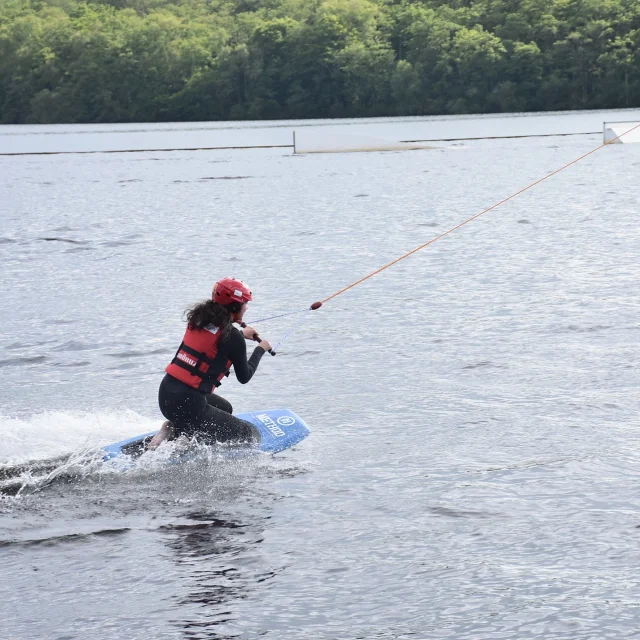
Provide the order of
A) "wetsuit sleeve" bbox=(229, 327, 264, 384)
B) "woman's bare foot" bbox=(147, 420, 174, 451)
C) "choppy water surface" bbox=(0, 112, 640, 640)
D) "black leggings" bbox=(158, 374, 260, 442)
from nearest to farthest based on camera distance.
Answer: "choppy water surface" bbox=(0, 112, 640, 640)
"wetsuit sleeve" bbox=(229, 327, 264, 384)
"black leggings" bbox=(158, 374, 260, 442)
"woman's bare foot" bbox=(147, 420, 174, 451)

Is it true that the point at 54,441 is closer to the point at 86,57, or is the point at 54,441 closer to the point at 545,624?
the point at 545,624

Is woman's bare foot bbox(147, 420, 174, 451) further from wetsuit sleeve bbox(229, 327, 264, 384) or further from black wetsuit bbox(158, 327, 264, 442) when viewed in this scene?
wetsuit sleeve bbox(229, 327, 264, 384)

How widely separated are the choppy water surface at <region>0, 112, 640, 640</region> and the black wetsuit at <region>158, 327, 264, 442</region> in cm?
30

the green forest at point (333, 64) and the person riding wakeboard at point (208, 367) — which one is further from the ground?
the green forest at point (333, 64)

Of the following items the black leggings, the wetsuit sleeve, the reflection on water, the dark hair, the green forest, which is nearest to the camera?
the reflection on water

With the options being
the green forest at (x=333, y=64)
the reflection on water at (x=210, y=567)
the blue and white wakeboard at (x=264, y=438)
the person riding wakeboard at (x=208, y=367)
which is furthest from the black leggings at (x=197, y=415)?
the green forest at (x=333, y=64)

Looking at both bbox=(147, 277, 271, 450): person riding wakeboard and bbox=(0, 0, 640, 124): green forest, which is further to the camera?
bbox=(0, 0, 640, 124): green forest

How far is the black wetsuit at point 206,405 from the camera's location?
9148 millimetres

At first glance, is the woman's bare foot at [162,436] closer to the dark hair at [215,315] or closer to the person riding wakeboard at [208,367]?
the person riding wakeboard at [208,367]

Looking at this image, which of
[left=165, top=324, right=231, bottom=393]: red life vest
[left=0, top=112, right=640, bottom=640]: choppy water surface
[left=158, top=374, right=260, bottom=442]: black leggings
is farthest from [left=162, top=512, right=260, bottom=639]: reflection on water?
[left=165, top=324, right=231, bottom=393]: red life vest

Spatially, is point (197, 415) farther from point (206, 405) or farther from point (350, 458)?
point (350, 458)

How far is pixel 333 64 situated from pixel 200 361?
342 feet

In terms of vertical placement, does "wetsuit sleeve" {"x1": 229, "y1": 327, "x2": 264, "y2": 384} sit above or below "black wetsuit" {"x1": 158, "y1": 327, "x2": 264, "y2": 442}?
above

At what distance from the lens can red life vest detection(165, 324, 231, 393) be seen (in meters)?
9.12
